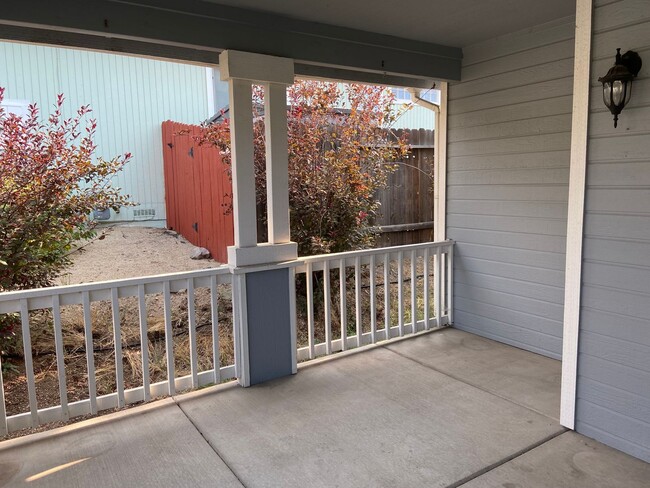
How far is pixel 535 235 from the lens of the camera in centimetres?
381

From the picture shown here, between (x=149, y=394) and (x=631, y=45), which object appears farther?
(x=149, y=394)

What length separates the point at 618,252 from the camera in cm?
240

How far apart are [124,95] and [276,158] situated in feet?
19.1

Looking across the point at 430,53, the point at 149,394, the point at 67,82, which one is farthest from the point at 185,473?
the point at 67,82

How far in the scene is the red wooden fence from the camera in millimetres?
5848

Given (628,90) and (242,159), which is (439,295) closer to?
(242,159)

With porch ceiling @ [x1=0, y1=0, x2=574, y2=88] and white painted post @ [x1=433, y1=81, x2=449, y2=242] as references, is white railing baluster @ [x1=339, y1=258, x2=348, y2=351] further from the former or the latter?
porch ceiling @ [x1=0, y1=0, x2=574, y2=88]

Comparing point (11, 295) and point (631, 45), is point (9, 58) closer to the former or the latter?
point (11, 295)

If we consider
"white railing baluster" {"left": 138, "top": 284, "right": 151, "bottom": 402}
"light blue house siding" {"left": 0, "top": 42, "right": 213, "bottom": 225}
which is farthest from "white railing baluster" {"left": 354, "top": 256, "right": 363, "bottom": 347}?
"light blue house siding" {"left": 0, "top": 42, "right": 213, "bottom": 225}

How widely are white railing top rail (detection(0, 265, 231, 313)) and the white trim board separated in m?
2.10

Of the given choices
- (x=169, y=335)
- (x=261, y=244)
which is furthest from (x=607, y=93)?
(x=169, y=335)

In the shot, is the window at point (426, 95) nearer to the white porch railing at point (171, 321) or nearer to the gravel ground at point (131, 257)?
the white porch railing at point (171, 321)

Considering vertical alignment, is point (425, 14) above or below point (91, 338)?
above

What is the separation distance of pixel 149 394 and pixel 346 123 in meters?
3.30
